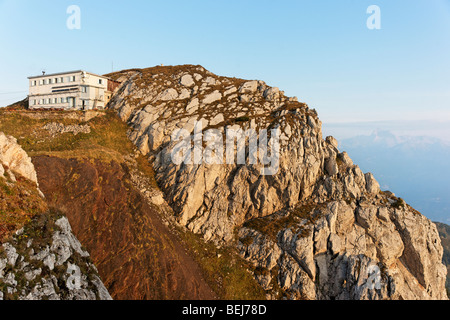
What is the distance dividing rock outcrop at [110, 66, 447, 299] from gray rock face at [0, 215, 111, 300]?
63.2 ft

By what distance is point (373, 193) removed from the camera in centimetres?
4816

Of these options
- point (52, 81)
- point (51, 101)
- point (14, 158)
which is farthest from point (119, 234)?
point (52, 81)

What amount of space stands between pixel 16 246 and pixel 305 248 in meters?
37.8

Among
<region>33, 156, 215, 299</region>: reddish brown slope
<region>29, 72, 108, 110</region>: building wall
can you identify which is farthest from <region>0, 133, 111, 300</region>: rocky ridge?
<region>29, 72, 108, 110</region>: building wall

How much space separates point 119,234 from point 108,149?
19424 mm

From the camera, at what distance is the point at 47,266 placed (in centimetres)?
2033

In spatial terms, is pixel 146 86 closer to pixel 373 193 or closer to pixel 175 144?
pixel 175 144

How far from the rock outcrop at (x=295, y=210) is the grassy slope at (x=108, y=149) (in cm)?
220

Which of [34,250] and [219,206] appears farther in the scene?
[219,206]

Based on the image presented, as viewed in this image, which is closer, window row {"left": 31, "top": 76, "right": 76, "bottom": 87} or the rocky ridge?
the rocky ridge

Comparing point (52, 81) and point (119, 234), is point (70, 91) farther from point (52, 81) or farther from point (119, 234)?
point (119, 234)

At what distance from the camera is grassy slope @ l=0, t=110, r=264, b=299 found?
36.3m

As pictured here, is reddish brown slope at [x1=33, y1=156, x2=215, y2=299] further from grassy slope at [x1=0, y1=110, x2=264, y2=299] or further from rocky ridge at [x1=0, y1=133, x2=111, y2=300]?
rocky ridge at [x1=0, y1=133, x2=111, y2=300]

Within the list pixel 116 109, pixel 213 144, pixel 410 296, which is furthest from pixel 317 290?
pixel 116 109
